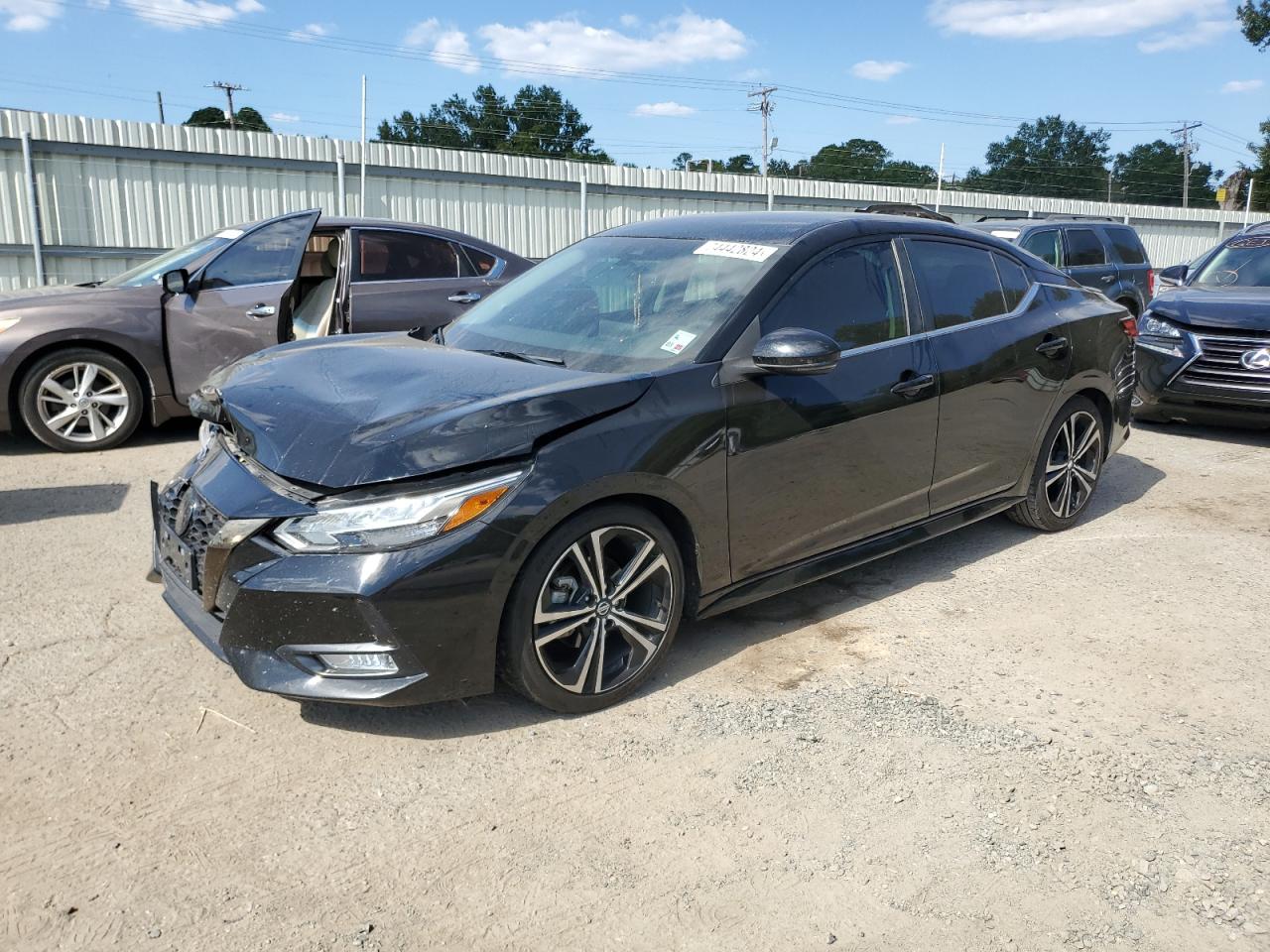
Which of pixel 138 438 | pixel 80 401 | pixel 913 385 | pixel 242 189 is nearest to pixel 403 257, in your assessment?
pixel 138 438

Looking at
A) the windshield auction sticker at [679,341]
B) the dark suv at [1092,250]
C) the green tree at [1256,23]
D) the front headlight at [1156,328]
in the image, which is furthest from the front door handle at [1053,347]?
the green tree at [1256,23]

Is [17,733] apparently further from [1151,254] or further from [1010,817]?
[1151,254]

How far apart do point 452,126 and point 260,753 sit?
73.2 metres

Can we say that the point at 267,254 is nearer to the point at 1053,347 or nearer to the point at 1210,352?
the point at 1053,347

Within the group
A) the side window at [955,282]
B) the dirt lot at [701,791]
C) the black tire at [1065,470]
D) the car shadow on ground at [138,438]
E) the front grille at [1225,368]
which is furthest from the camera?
the front grille at [1225,368]

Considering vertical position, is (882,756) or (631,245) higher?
(631,245)

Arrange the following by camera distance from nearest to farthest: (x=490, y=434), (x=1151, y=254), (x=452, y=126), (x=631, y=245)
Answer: (x=490, y=434)
(x=631, y=245)
(x=1151, y=254)
(x=452, y=126)

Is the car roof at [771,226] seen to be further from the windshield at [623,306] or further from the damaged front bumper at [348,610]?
the damaged front bumper at [348,610]

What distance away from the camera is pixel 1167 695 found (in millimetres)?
3785

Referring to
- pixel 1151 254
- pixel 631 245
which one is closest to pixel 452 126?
pixel 1151 254

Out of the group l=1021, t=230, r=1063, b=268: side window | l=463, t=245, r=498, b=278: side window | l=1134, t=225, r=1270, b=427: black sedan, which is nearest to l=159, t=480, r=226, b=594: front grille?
l=463, t=245, r=498, b=278: side window

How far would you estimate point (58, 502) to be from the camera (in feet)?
19.5

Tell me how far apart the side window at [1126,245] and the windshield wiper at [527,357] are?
11034 millimetres

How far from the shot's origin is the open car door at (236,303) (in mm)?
7348
